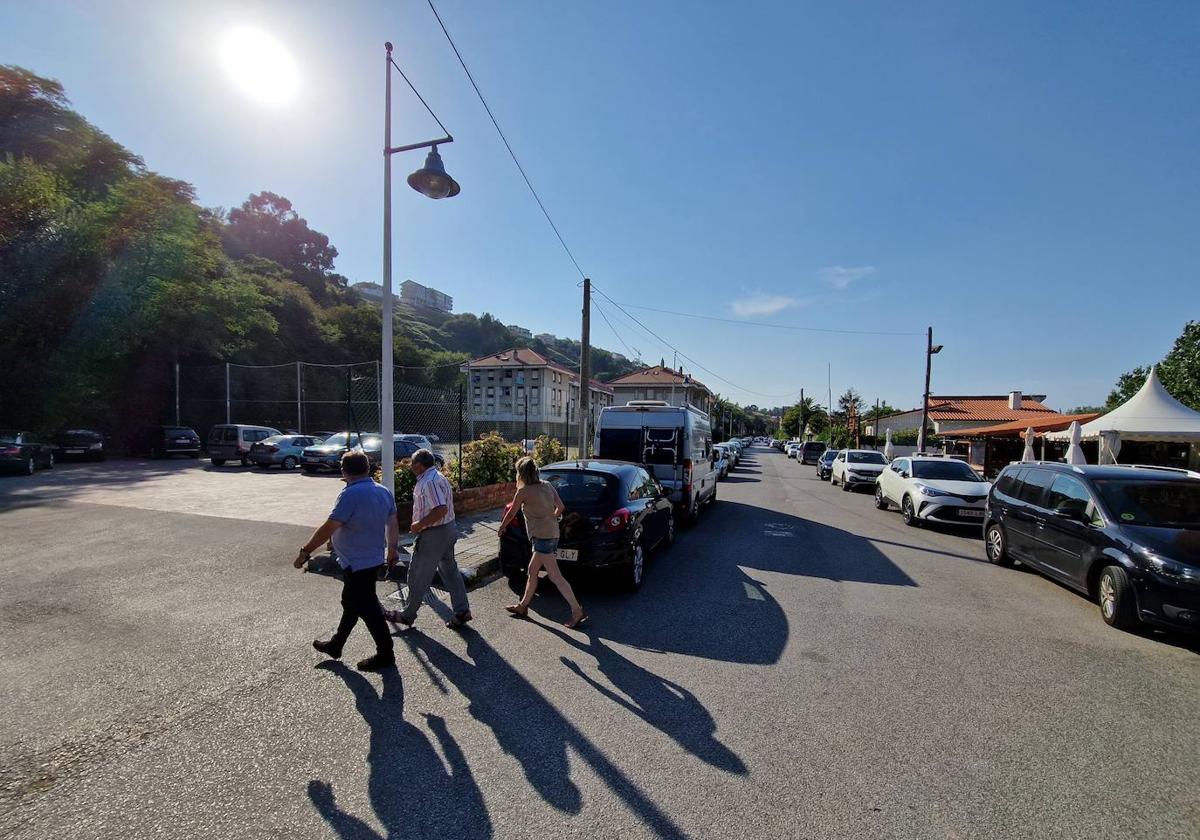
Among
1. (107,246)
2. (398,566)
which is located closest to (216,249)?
(107,246)

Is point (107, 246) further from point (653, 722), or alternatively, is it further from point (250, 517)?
point (653, 722)

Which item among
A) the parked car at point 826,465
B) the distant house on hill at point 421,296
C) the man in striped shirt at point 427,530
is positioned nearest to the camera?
the man in striped shirt at point 427,530

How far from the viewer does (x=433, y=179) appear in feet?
21.2

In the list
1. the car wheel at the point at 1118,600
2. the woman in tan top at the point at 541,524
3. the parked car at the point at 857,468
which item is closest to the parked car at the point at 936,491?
the car wheel at the point at 1118,600

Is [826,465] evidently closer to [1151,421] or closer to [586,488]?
[1151,421]

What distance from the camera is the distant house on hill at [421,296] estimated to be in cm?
12750

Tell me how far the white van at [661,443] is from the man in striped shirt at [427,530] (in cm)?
594

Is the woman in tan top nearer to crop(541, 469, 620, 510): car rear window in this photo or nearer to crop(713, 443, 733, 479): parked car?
crop(541, 469, 620, 510): car rear window

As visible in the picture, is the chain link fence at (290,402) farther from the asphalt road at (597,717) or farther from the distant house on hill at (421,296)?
the distant house on hill at (421,296)

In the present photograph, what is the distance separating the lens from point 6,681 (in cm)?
371

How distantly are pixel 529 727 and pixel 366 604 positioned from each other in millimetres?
1596

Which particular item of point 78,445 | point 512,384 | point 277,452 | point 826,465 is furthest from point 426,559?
point 512,384

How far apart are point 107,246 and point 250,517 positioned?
1773 cm

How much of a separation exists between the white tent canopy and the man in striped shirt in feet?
56.6
